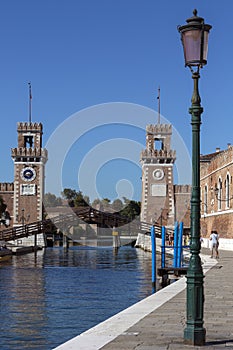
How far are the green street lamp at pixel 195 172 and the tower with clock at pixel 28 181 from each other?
6228cm

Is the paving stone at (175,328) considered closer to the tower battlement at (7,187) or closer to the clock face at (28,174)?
the clock face at (28,174)

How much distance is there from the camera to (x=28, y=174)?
237ft

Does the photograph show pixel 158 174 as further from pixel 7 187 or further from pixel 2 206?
pixel 2 206

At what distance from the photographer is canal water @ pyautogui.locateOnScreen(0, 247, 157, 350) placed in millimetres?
11820

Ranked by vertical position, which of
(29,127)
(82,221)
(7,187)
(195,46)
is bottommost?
(82,221)

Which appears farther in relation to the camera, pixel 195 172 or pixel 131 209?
pixel 131 209

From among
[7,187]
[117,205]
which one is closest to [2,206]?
[7,187]

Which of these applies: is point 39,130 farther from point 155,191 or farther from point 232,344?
point 232,344

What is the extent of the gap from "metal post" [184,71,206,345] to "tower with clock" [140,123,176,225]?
6362 centimetres

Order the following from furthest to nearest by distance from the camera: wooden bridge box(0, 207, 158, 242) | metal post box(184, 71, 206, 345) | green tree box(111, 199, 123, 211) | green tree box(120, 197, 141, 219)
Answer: green tree box(111, 199, 123, 211)
green tree box(120, 197, 141, 219)
wooden bridge box(0, 207, 158, 242)
metal post box(184, 71, 206, 345)

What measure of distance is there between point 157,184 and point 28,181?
50.3 feet

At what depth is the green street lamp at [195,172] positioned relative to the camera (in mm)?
8398

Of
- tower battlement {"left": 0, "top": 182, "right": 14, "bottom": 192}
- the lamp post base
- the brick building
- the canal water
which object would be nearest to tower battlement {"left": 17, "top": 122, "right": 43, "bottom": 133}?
tower battlement {"left": 0, "top": 182, "right": 14, "bottom": 192}

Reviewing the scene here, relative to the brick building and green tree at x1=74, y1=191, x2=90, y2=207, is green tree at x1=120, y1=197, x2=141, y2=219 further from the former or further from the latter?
the brick building
